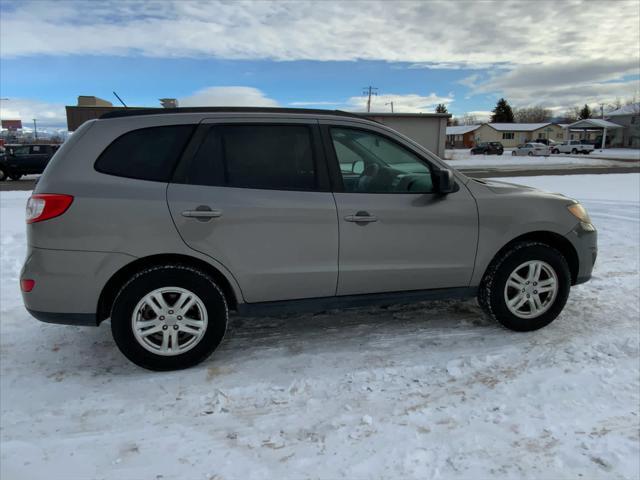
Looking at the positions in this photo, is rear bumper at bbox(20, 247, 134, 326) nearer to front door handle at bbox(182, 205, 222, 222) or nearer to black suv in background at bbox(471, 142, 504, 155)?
front door handle at bbox(182, 205, 222, 222)

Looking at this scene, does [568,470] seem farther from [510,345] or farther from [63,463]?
[63,463]

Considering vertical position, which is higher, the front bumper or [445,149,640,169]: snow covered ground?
[445,149,640,169]: snow covered ground

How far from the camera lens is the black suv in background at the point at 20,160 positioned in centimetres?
2223

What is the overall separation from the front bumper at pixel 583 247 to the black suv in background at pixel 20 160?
23.6m

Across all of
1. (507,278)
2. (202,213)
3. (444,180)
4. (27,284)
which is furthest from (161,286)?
(507,278)

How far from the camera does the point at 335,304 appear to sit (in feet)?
11.9

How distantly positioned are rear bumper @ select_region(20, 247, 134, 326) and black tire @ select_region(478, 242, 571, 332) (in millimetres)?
2777

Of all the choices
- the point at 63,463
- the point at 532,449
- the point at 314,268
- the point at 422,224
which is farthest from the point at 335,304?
the point at 63,463

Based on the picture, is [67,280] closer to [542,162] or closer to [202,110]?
[202,110]

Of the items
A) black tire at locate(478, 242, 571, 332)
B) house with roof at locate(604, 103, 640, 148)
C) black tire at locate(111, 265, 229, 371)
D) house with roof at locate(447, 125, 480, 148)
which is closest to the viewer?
black tire at locate(111, 265, 229, 371)

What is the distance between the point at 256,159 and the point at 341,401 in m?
1.76

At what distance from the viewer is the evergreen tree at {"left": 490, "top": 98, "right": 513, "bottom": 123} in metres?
92.8

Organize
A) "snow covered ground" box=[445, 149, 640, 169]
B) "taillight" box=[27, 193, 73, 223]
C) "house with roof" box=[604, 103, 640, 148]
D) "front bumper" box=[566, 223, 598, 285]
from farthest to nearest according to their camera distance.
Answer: "house with roof" box=[604, 103, 640, 148], "snow covered ground" box=[445, 149, 640, 169], "front bumper" box=[566, 223, 598, 285], "taillight" box=[27, 193, 73, 223]

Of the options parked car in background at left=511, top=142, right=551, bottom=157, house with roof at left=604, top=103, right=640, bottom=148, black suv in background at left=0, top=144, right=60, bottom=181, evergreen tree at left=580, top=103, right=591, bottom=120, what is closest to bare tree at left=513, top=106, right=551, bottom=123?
evergreen tree at left=580, top=103, right=591, bottom=120
